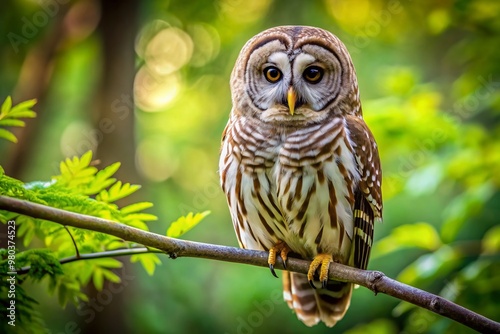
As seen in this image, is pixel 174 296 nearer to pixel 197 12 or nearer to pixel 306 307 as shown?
pixel 306 307

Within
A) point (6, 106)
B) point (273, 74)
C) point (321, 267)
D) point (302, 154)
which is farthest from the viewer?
point (273, 74)

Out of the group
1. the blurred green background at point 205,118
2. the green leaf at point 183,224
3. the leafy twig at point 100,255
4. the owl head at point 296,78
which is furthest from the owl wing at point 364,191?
the leafy twig at point 100,255

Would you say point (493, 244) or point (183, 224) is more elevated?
point (183, 224)

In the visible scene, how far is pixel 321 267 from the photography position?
312 centimetres

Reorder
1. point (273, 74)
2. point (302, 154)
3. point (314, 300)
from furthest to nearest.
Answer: point (314, 300), point (273, 74), point (302, 154)

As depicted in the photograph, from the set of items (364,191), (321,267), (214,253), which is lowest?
(321,267)

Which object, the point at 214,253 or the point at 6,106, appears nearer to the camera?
the point at 6,106

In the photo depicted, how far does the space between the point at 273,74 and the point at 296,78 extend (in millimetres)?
145

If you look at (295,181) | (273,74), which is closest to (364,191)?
(295,181)

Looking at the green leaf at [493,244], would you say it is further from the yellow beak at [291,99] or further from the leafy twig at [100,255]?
the leafy twig at [100,255]

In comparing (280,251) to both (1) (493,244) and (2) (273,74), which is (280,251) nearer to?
(2) (273,74)

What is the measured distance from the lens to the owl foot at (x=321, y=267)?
3057 millimetres

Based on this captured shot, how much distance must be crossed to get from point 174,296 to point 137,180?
1.03m

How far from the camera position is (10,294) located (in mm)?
2008
